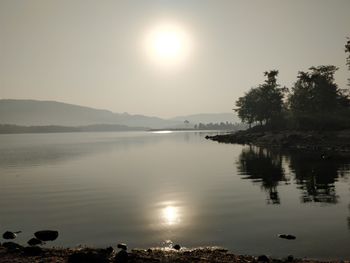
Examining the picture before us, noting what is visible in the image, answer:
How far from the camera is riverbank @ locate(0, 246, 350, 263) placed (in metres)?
15.6

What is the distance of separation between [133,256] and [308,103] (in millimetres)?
113599

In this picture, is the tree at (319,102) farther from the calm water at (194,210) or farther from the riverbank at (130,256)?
the riverbank at (130,256)

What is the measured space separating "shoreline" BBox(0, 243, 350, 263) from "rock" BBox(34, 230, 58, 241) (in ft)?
7.99

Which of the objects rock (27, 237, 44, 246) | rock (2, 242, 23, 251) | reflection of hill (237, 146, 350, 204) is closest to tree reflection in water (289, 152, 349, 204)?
reflection of hill (237, 146, 350, 204)

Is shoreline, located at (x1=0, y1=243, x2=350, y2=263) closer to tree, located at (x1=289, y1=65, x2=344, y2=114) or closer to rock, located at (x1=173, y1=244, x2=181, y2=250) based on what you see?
rock, located at (x1=173, y1=244, x2=181, y2=250)

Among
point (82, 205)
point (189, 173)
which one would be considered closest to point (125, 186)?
point (82, 205)

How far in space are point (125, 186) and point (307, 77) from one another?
101418 millimetres

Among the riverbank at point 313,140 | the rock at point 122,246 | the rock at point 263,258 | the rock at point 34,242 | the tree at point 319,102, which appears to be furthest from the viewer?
the tree at point 319,102

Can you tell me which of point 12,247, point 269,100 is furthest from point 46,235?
point 269,100

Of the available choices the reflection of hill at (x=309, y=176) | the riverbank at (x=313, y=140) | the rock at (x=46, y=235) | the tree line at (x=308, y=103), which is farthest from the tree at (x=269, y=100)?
the rock at (x=46, y=235)

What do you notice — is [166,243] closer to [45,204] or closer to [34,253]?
[34,253]

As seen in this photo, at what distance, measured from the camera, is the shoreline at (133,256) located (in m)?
15.6

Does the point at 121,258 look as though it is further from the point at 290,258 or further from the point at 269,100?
the point at 269,100

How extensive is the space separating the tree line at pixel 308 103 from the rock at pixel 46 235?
299ft
